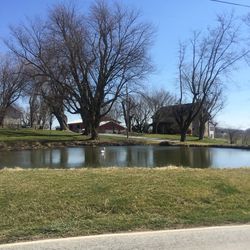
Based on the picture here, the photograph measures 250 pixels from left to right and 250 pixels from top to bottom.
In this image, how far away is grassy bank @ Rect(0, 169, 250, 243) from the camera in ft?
26.3

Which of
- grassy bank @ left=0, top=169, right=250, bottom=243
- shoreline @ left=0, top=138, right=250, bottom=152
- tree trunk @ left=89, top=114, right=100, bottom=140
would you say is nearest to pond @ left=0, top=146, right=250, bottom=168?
shoreline @ left=0, top=138, right=250, bottom=152

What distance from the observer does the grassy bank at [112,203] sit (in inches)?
315

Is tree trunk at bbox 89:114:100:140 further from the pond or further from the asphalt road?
the asphalt road

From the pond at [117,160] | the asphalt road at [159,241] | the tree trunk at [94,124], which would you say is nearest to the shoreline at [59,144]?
the tree trunk at [94,124]

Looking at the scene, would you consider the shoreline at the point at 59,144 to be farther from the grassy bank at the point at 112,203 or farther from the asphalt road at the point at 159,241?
the asphalt road at the point at 159,241

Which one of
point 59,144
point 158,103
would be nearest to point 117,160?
point 59,144

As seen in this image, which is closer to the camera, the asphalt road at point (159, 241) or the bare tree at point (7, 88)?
the asphalt road at point (159, 241)

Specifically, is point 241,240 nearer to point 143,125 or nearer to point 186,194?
point 186,194

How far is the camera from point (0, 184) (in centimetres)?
1049

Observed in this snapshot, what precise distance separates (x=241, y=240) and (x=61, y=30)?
43.3 m

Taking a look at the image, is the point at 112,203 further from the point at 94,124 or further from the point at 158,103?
the point at 158,103

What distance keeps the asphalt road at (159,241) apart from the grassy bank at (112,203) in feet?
1.55

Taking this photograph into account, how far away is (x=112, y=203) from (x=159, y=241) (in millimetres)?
2422

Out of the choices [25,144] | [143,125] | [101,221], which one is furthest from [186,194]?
[143,125]
